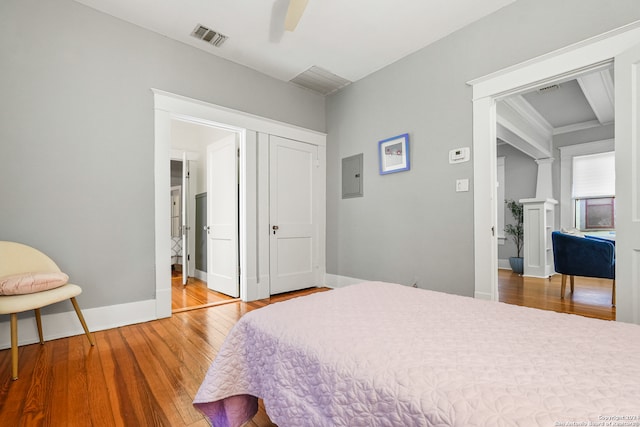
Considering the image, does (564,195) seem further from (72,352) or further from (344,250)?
(72,352)

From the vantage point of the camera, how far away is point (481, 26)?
2721 mm

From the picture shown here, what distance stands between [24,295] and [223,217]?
7.25ft

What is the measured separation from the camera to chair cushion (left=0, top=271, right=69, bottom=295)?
185 centimetres

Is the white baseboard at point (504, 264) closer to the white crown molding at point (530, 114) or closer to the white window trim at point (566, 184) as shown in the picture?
the white window trim at point (566, 184)

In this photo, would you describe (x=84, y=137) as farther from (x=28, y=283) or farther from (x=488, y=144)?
(x=488, y=144)

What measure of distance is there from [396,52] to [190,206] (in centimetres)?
375

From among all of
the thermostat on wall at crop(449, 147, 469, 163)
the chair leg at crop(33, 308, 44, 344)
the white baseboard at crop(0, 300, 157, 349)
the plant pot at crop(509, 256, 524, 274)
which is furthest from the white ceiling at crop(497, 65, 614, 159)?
the chair leg at crop(33, 308, 44, 344)

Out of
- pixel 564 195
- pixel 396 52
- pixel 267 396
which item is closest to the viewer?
pixel 267 396

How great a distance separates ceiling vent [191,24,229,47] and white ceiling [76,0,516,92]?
4cm

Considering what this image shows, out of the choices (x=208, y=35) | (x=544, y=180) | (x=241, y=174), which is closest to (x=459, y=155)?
(x=241, y=174)

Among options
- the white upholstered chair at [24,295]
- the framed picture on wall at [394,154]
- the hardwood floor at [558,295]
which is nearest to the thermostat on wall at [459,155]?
the framed picture on wall at [394,154]

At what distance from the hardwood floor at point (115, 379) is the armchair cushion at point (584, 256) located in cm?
371

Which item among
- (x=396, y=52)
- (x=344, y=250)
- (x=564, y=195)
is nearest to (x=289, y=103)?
(x=396, y=52)

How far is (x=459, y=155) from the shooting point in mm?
2855
